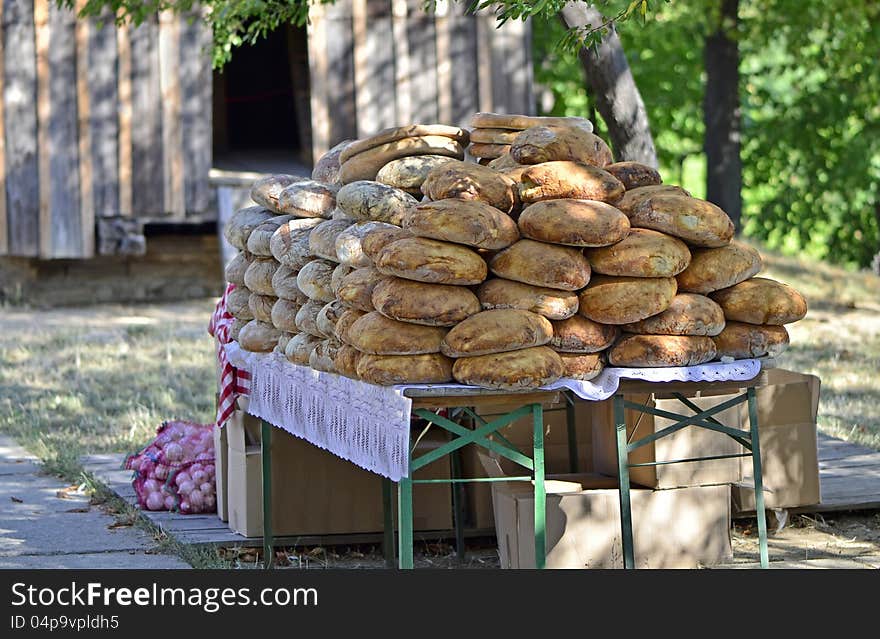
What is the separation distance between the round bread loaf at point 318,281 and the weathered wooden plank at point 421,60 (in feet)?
30.8

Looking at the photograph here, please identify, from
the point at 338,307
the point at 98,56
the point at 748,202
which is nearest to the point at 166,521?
the point at 338,307

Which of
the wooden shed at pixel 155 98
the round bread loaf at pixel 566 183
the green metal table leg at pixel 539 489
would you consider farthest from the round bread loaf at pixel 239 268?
the wooden shed at pixel 155 98

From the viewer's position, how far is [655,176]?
5887mm

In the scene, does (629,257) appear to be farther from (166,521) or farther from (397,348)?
(166,521)

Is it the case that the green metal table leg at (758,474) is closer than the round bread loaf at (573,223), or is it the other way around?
the round bread loaf at (573,223)

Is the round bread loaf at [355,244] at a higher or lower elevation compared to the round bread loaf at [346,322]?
higher

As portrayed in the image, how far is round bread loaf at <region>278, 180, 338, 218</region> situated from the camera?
6.38m

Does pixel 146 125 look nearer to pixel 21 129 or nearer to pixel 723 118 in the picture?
pixel 21 129

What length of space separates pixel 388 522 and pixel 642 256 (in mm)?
1996

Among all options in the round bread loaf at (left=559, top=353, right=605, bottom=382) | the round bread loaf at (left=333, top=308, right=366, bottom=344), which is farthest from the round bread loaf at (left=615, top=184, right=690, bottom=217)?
the round bread loaf at (left=333, top=308, right=366, bottom=344)

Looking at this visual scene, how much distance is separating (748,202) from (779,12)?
419 inches

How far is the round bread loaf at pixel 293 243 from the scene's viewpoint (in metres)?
6.05

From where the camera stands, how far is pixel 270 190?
6809 mm

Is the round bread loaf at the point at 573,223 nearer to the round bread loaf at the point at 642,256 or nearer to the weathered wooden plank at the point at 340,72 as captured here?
the round bread loaf at the point at 642,256
